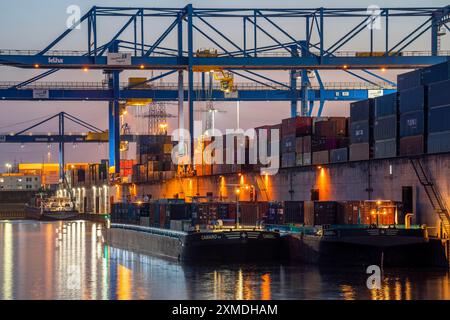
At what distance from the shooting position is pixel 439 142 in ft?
149

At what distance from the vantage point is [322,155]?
5709 cm

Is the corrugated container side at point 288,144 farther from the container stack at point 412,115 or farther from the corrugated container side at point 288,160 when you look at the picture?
the container stack at point 412,115

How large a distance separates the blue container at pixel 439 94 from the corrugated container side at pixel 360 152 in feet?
20.0

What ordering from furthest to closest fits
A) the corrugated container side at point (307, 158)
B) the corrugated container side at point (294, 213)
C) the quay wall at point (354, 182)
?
the corrugated container side at point (307, 158), the corrugated container side at point (294, 213), the quay wall at point (354, 182)

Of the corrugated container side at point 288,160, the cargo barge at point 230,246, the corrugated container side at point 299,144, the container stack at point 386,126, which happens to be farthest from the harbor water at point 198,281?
the corrugated container side at point 299,144

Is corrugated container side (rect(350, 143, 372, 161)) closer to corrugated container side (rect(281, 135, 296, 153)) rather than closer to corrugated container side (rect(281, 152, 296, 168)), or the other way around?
corrugated container side (rect(281, 135, 296, 153))

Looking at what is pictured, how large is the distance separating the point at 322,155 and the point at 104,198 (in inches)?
2846

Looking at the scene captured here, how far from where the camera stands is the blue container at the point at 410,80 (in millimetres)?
47562

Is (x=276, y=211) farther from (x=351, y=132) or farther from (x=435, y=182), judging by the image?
(x=435, y=182)

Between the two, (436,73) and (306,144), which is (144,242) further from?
(436,73)

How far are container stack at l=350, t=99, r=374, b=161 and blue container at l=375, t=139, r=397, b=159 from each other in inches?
30.6

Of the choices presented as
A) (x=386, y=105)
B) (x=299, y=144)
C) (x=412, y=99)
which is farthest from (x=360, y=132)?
(x=299, y=144)
